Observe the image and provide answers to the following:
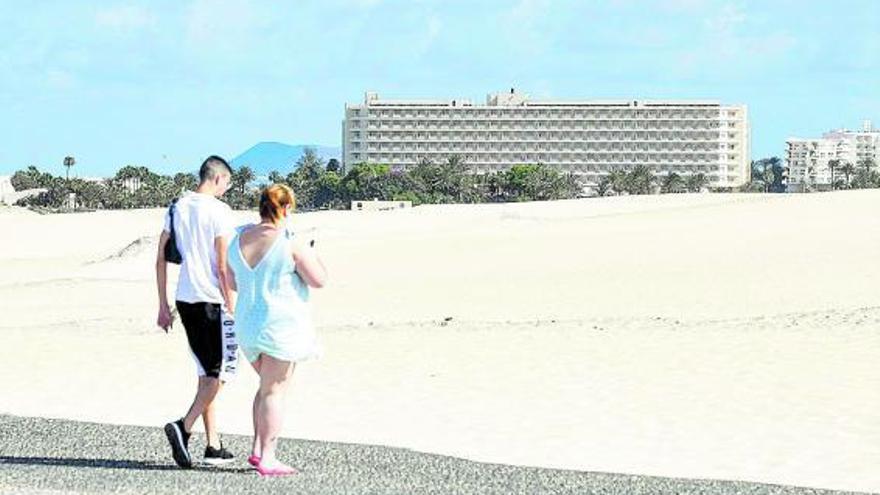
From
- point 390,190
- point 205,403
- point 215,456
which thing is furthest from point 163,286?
point 390,190

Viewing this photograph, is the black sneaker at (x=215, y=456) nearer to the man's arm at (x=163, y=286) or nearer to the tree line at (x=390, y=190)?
the man's arm at (x=163, y=286)

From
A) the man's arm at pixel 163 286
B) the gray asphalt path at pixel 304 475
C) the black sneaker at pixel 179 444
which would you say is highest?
the man's arm at pixel 163 286

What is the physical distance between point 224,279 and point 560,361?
358 inches

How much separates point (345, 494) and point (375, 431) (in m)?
3.89

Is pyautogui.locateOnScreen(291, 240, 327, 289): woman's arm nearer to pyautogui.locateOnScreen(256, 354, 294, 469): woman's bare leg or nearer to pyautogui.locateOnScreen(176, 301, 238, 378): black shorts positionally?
pyautogui.locateOnScreen(256, 354, 294, 469): woman's bare leg

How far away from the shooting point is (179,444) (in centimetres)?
1033

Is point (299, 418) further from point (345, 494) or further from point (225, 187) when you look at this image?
point (345, 494)

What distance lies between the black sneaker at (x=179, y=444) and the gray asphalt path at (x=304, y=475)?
94mm

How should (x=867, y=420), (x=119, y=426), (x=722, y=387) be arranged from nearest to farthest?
(x=119, y=426) < (x=867, y=420) < (x=722, y=387)

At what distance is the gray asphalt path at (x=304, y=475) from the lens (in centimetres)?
956

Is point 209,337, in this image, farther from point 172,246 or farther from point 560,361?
point 560,361

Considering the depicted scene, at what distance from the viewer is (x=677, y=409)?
14703mm

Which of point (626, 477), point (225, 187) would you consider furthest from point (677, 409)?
point (225, 187)

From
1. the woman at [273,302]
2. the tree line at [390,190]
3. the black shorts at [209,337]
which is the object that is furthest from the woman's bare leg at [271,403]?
the tree line at [390,190]
